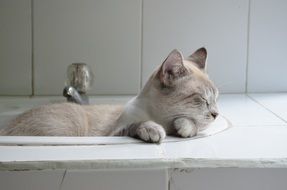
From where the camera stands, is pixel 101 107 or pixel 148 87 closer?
pixel 148 87

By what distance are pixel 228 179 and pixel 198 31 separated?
883 mm

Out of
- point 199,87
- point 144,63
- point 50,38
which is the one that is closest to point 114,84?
point 144,63

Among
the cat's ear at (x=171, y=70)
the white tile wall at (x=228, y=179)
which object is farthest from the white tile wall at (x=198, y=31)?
the white tile wall at (x=228, y=179)

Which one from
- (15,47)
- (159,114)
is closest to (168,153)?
(159,114)

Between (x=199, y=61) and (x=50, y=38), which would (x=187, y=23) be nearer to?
(x=199, y=61)

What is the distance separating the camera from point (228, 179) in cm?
113

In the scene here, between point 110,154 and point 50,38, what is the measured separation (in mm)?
855

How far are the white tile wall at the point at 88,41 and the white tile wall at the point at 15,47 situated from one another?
0.11ft

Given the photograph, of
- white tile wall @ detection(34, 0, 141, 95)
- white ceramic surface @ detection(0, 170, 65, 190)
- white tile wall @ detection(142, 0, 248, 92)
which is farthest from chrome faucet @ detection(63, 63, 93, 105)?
white ceramic surface @ detection(0, 170, 65, 190)

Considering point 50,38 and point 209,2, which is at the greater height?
point 209,2

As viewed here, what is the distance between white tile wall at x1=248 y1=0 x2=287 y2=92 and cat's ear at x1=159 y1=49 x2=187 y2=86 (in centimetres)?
66

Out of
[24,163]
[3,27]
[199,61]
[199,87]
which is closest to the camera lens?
[24,163]

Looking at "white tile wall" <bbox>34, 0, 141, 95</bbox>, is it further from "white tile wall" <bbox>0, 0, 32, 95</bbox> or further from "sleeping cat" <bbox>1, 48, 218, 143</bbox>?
"sleeping cat" <bbox>1, 48, 218, 143</bbox>

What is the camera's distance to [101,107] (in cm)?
157
